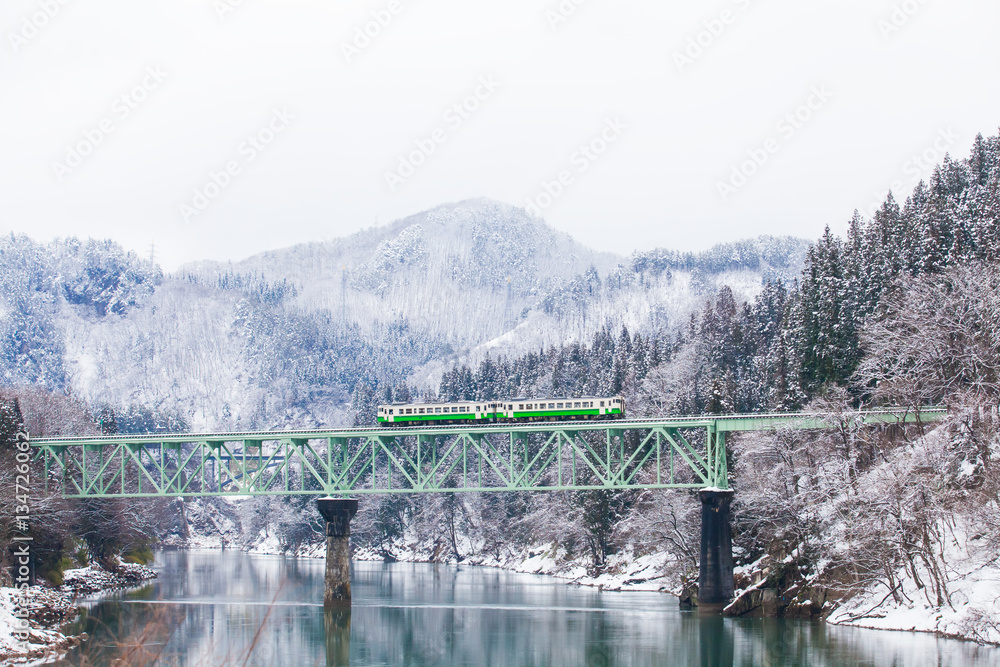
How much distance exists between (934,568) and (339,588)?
4207 centimetres

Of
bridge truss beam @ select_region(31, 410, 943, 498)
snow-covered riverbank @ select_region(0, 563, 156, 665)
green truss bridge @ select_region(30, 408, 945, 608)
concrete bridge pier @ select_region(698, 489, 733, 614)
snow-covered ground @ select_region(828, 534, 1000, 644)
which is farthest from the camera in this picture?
bridge truss beam @ select_region(31, 410, 943, 498)

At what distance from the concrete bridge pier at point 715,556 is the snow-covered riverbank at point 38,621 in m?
37.3

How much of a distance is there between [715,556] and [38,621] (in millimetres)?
40807

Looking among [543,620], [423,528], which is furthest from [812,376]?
[423,528]

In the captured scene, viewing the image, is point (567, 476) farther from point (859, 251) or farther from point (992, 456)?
point (992, 456)

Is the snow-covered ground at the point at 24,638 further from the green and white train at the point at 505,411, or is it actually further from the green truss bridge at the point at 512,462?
the green and white train at the point at 505,411

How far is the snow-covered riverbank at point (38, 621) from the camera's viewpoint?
49000 mm

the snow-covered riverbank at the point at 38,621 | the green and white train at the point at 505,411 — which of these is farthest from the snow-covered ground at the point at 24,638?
the green and white train at the point at 505,411

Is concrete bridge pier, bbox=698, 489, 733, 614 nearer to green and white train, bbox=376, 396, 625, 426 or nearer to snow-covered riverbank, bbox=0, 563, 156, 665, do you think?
green and white train, bbox=376, 396, 625, 426

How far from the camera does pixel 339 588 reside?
3022 inches

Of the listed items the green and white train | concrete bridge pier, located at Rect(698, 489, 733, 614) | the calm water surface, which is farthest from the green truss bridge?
the calm water surface

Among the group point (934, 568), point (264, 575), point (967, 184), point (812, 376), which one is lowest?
point (264, 575)

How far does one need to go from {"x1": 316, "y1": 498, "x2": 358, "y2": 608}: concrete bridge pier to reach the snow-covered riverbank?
17176 millimetres

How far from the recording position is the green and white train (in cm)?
7656
